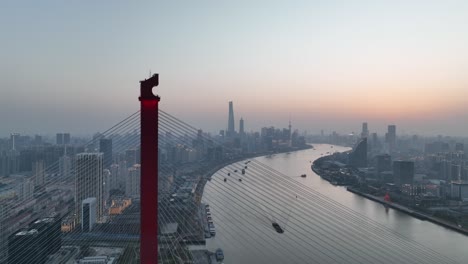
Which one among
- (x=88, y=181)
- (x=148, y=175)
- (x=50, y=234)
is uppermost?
(x=148, y=175)

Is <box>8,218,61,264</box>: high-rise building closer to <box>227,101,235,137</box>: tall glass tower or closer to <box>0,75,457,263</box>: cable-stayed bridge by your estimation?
<box>0,75,457,263</box>: cable-stayed bridge

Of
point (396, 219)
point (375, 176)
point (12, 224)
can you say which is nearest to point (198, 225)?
point (12, 224)

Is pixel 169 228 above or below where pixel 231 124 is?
below

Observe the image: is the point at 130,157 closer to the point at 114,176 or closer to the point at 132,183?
the point at 132,183

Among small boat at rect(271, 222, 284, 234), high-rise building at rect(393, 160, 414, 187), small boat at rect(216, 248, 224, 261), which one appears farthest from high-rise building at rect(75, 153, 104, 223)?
high-rise building at rect(393, 160, 414, 187)

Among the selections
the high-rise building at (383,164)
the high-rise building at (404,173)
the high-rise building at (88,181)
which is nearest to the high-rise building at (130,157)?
the high-rise building at (88,181)

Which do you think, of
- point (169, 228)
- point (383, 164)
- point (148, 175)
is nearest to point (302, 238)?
point (169, 228)

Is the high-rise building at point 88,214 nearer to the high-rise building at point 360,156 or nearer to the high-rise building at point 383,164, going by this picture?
the high-rise building at point 383,164
